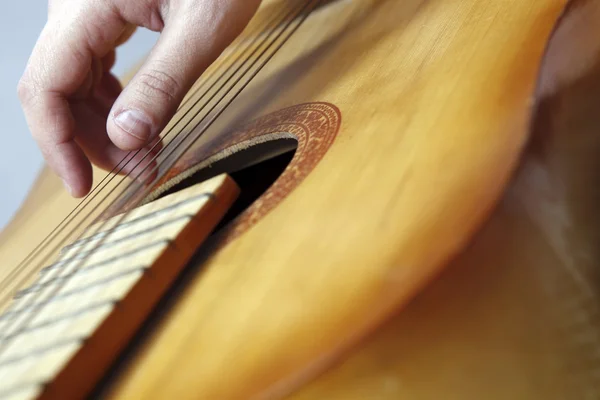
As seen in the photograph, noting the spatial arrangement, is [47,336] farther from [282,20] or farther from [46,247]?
[282,20]

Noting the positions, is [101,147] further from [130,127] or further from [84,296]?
[84,296]

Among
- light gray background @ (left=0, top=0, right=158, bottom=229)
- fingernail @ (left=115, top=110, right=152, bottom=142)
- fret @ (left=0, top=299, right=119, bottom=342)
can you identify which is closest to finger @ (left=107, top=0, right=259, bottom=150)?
fingernail @ (left=115, top=110, right=152, bottom=142)

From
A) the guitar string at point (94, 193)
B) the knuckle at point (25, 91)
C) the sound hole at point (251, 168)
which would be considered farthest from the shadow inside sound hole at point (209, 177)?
the knuckle at point (25, 91)

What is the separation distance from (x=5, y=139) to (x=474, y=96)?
140 centimetres

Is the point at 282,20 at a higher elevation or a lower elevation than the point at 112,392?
higher

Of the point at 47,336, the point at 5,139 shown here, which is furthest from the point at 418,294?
the point at 5,139

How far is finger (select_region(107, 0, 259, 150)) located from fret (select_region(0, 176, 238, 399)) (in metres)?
0.10

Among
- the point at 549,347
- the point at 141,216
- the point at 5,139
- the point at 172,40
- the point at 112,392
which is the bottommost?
the point at 549,347

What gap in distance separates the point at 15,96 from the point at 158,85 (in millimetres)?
1111

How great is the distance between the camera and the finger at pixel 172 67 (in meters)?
0.51

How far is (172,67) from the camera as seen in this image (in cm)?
53

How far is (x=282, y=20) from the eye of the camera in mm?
768

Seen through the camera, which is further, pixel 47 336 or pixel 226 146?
pixel 226 146

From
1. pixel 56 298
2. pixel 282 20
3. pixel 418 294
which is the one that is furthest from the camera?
pixel 282 20
